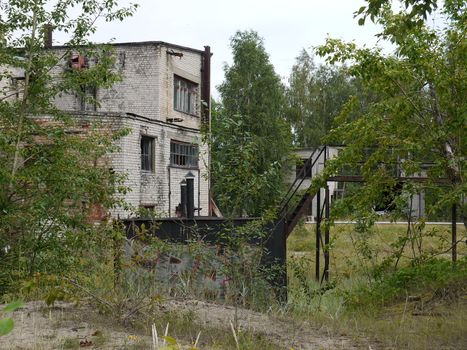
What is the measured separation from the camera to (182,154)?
2844 centimetres

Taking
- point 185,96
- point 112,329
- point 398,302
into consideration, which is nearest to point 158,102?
point 185,96

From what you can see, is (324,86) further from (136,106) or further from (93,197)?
(93,197)

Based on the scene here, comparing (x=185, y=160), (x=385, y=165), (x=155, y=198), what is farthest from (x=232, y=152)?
(x=185, y=160)

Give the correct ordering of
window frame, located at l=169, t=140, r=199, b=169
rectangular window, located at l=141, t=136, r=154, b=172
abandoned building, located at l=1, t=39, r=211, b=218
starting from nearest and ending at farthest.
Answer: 1. abandoned building, located at l=1, t=39, r=211, b=218
2. rectangular window, located at l=141, t=136, r=154, b=172
3. window frame, located at l=169, t=140, r=199, b=169

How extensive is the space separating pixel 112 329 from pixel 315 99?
46.2m

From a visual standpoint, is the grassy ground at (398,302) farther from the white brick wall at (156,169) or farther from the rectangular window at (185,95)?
the rectangular window at (185,95)

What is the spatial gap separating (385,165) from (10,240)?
7.20 meters

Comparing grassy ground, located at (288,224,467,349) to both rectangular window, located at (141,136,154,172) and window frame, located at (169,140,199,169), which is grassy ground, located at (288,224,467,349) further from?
window frame, located at (169,140,199,169)

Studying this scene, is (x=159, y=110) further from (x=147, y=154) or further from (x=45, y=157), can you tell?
(x=45, y=157)

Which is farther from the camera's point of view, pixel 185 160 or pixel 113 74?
pixel 185 160

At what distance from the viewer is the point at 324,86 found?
51812mm

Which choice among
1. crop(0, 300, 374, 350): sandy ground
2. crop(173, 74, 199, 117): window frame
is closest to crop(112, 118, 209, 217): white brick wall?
crop(173, 74, 199, 117): window frame

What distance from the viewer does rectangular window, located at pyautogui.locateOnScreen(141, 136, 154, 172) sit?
2562 cm

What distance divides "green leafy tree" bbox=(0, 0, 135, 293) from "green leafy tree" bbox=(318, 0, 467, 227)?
173 inches
